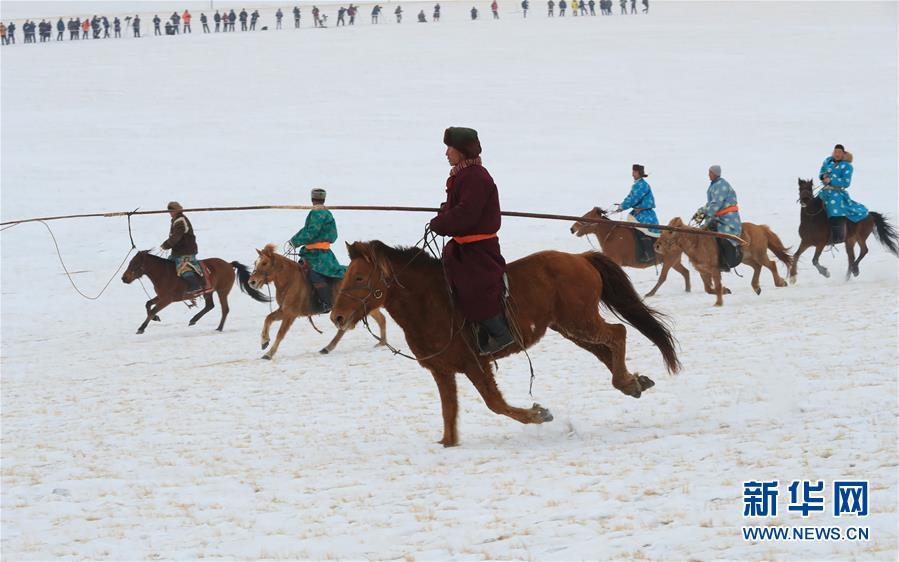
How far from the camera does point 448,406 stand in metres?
8.14

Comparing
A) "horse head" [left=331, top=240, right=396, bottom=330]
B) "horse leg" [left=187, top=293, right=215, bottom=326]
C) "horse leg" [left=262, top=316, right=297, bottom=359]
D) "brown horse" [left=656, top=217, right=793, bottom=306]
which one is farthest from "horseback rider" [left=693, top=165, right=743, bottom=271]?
"horse head" [left=331, top=240, right=396, bottom=330]

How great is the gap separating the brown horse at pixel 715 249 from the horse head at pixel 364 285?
8.47 metres

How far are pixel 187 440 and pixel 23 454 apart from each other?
4.31ft

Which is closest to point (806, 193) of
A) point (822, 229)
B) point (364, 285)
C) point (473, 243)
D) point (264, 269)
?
point (822, 229)

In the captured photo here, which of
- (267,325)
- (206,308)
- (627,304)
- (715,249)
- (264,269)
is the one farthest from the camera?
(206,308)

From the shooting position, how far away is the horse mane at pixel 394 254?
7928mm

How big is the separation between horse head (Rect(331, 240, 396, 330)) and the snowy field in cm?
106

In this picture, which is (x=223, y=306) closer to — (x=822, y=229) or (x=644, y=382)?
(x=822, y=229)

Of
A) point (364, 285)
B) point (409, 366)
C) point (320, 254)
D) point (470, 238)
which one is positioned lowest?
point (409, 366)

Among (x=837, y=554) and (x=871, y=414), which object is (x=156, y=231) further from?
(x=837, y=554)

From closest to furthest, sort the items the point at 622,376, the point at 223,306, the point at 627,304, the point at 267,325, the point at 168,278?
the point at 622,376 < the point at 627,304 < the point at 267,325 < the point at 168,278 < the point at 223,306

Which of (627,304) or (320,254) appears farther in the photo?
(320,254)

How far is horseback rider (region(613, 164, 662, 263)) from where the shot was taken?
1677 cm

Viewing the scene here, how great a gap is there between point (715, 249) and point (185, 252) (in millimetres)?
7554
